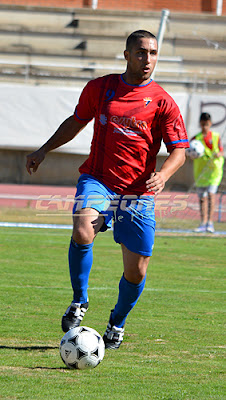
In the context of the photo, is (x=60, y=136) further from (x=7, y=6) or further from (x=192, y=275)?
(x=7, y=6)

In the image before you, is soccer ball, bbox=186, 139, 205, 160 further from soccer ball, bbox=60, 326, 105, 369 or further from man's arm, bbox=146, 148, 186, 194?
soccer ball, bbox=60, 326, 105, 369

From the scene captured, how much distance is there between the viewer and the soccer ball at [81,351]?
13.3ft

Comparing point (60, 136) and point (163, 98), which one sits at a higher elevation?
point (163, 98)

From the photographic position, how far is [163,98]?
471 cm

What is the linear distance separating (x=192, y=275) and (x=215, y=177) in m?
5.23

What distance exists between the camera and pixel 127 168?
4680mm

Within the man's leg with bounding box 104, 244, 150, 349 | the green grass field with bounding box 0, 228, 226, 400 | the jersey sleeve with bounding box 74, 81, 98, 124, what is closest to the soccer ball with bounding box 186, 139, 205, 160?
the green grass field with bounding box 0, 228, 226, 400

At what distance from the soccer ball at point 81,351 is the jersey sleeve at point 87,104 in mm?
1568

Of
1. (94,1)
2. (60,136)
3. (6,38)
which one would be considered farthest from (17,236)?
(94,1)

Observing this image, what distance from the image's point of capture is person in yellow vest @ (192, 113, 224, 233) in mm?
12953

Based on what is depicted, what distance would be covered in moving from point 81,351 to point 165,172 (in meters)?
1.23

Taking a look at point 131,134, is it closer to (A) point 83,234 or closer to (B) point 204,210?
(A) point 83,234

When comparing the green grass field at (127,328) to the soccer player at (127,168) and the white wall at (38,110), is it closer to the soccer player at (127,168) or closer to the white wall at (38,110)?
the soccer player at (127,168)

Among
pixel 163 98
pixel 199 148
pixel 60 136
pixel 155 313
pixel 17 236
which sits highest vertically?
pixel 163 98
